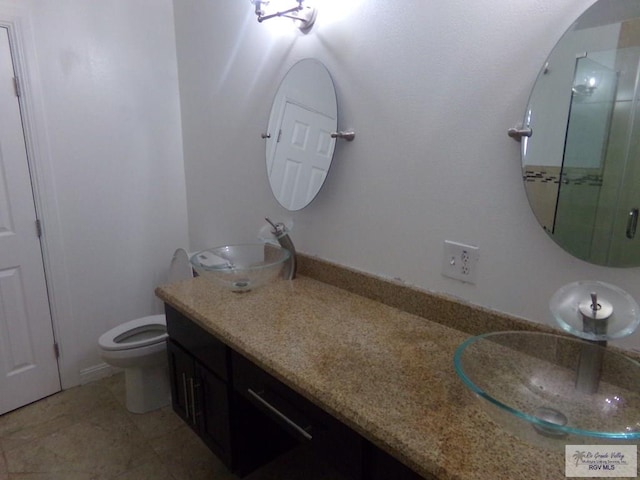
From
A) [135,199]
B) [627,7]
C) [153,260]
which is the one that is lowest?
[153,260]

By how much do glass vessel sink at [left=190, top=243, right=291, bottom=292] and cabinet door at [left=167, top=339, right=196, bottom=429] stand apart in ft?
1.07

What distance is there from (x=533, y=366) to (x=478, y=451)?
39 centimetres

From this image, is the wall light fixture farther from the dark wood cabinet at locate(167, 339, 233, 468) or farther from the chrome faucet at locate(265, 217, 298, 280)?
the dark wood cabinet at locate(167, 339, 233, 468)

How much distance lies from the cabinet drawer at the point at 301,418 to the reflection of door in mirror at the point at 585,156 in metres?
0.73

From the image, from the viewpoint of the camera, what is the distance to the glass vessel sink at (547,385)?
2.58ft

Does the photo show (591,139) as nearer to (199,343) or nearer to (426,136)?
(426,136)

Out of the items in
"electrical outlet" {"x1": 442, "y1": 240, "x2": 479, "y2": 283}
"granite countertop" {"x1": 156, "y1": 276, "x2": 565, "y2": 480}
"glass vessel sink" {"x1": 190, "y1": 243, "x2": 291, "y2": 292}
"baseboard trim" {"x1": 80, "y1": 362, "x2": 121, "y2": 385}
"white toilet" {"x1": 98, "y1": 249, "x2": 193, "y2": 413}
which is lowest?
"baseboard trim" {"x1": 80, "y1": 362, "x2": 121, "y2": 385}

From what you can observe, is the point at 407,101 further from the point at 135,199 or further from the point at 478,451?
Answer: the point at 135,199

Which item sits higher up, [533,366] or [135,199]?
[135,199]

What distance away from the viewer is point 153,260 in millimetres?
2566

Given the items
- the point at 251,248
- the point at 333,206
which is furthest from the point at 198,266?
the point at 333,206

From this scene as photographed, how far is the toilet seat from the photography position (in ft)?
6.67

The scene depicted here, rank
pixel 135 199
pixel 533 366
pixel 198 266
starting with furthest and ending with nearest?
1. pixel 135 199
2. pixel 198 266
3. pixel 533 366

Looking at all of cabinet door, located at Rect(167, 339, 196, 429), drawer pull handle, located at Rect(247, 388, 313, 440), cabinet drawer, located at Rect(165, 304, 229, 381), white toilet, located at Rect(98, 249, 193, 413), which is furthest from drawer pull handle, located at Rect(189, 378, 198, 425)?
white toilet, located at Rect(98, 249, 193, 413)
